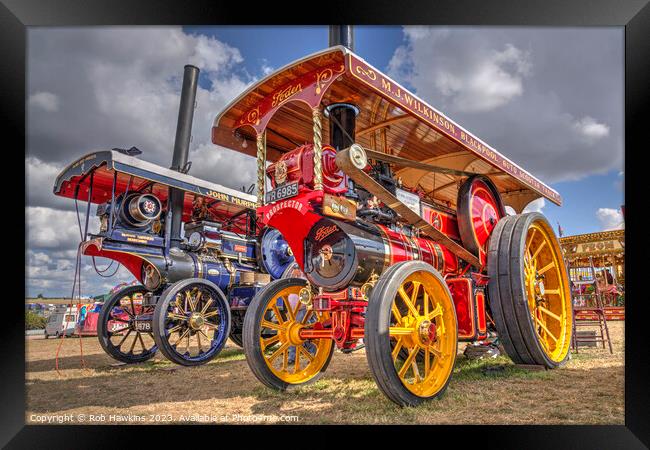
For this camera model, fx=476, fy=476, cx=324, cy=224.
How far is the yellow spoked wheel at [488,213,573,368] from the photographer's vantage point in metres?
3.55

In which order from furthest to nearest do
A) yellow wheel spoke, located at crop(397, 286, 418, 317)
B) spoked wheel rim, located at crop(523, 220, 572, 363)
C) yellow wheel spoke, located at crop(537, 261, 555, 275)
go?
1. yellow wheel spoke, located at crop(537, 261, 555, 275)
2. spoked wheel rim, located at crop(523, 220, 572, 363)
3. yellow wheel spoke, located at crop(397, 286, 418, 317)

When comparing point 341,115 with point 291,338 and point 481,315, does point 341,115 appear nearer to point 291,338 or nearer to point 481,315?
point 291,338

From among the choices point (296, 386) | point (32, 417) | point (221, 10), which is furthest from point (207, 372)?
point (221, 10)

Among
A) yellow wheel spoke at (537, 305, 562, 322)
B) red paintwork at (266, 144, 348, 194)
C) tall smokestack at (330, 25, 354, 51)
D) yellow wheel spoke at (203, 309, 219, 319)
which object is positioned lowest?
yellow wheel spoke at (203, 309, 219, 319)

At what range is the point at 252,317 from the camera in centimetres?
320

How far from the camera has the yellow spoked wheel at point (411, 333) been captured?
7.98 ft

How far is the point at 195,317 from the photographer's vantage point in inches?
198

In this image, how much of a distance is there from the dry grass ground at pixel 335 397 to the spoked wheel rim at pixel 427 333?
14 centimetres

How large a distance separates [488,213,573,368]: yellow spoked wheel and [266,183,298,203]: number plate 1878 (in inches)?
69.2

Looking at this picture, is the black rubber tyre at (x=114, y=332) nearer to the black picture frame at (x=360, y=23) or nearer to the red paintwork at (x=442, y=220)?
the black picture frame at (x=360, y=23)

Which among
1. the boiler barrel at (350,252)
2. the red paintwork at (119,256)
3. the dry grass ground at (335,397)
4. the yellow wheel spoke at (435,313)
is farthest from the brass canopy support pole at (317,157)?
the red paintwork at (119,256)

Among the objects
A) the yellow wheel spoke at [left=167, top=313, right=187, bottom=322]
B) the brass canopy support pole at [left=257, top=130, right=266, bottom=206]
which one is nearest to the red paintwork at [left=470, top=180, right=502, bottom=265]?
the brass canopy support pole at [left=257, top=130, right=266, bottom=206]

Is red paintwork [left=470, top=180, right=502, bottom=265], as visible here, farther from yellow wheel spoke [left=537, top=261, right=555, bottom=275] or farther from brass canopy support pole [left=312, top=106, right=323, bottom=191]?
brass canopy support pole [left=312, top=106, right=323, bottom=191]
